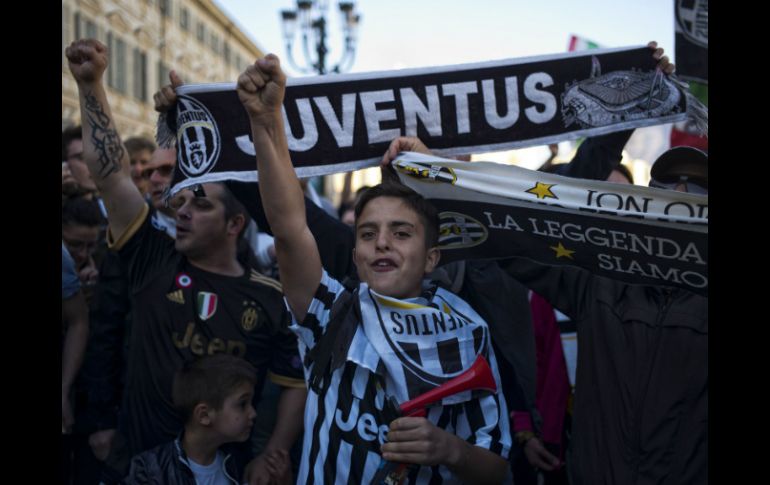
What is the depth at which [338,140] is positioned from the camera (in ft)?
10.2

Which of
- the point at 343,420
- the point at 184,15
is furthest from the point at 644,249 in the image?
the point at 184,15

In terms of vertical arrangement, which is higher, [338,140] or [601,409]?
[338,140]

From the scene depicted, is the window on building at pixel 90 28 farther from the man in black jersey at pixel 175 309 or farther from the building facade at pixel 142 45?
the man in black jersey at pixel 175 309

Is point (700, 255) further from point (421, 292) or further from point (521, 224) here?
point (421, 292)

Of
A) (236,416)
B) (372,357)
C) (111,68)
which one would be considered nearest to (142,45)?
(111,68)

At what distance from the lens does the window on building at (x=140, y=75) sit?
26611 millimetres

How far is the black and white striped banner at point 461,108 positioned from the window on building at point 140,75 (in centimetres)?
2511

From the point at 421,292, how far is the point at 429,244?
0.17 m

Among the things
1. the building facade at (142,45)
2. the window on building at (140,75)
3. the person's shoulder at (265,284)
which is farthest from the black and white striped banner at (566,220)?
the window on building at (140,75)

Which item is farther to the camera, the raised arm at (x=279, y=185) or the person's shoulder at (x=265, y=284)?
the person's shoulder at (x=265, y=284)

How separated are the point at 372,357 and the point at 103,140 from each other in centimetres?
149

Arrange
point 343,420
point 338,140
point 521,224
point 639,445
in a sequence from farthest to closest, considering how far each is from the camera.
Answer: point 338,140 < point 521,224 < point 639,445 < point 343,420

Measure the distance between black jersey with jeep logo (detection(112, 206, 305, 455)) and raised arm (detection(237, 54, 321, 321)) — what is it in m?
0.83

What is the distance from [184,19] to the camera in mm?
33594
